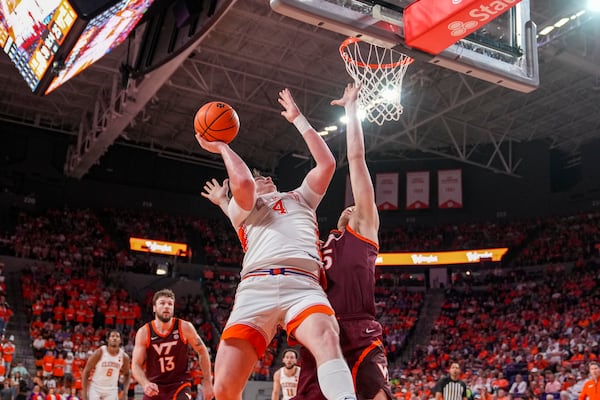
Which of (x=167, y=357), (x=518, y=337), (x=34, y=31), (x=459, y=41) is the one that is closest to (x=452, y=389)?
(x=167, y=357)

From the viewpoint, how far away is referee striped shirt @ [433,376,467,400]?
9.58 meters

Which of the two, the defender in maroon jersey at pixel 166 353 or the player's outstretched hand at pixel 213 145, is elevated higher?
the player's outstretched hand at pixel 213 145

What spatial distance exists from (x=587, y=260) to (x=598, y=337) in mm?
6084

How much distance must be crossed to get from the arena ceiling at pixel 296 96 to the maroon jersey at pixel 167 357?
10.7 meters

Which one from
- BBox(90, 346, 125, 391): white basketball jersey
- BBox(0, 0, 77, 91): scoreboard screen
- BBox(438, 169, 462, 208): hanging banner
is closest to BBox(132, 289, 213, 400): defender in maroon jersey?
BBox(90, 346, 125, 391): white basketball jersey

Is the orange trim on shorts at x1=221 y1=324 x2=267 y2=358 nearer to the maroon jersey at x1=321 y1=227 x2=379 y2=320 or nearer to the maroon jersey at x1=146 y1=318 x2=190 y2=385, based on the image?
the maroon jersey at x1=321 y1=227 x2=379 y2=320

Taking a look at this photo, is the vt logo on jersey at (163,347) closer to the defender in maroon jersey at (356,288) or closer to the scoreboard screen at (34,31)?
the defender in maroon jersey at (356,288)

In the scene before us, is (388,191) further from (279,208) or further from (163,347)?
(279,208)

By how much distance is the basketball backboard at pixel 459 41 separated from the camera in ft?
18.7

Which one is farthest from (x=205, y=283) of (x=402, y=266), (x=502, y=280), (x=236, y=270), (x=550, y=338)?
(x=550, y=338)

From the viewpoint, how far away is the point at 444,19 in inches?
224

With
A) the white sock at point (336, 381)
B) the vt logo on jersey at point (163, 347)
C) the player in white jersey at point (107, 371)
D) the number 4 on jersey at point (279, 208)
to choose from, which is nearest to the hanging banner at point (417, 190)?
the player in white jersey at point (107, 371)

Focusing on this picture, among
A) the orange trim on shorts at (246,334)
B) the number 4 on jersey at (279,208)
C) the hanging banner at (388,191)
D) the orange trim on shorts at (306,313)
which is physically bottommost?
the orange trim on shorts at (246,334)

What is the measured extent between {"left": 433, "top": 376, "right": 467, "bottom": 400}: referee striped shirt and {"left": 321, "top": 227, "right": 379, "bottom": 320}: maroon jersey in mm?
6236
